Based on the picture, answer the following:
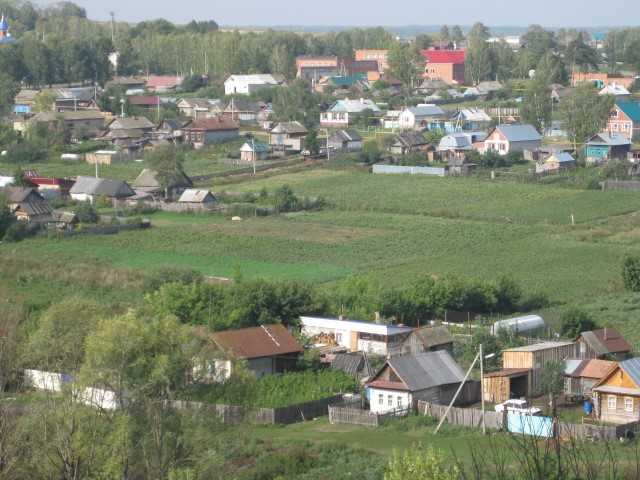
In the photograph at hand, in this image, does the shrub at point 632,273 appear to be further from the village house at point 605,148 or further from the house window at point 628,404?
the village house at point 605,148

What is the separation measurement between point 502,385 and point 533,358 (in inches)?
29.0

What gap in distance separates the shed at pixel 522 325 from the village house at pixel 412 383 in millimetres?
2164

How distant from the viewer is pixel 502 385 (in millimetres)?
16391

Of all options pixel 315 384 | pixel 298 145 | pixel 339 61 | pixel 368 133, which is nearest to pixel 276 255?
pixel 315 384

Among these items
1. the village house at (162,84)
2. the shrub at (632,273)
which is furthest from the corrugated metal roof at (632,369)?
the village house at (162,84)

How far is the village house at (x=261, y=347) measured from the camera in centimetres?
1753

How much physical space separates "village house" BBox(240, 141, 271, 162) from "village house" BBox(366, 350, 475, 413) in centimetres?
2288

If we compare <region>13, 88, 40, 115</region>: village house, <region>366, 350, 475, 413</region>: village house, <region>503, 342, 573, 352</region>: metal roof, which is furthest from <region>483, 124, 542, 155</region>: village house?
<region>366, 350, 475, 413</region>: village house

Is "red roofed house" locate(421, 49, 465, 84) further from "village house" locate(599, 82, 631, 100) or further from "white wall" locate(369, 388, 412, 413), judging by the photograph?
"white wall" locate(369, 388, 412, 413)

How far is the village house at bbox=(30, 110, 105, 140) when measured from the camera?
43066 mm

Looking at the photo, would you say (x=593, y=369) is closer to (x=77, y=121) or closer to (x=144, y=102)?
(x=77, y=121)

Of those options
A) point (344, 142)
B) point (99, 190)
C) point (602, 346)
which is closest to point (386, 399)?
point (602, 346)

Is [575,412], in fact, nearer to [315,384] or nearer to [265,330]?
[315,384]

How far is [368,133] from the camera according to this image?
46.8 m
